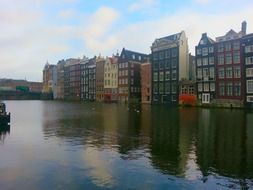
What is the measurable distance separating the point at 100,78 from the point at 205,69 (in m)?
76.0

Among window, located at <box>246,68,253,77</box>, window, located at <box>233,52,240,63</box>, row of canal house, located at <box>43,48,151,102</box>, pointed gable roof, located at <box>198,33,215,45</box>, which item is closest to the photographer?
window, located at <box>246,68,253,77</box>

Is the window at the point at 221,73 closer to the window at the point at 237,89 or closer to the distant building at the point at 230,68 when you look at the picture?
the distant building at the point at 230,68

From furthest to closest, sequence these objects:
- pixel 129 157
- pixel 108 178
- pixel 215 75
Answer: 1. pixel 215 75
2. pixel 129 157
3. pixel 108 178

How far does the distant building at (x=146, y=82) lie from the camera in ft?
460

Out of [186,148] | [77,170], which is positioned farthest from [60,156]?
[186,148]

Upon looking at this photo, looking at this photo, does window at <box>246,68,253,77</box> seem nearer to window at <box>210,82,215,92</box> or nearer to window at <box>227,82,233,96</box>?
window at <box>227,82,233,96</box>

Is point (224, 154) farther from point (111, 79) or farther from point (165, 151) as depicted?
point (111, 79)

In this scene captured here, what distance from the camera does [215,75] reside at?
355 feet

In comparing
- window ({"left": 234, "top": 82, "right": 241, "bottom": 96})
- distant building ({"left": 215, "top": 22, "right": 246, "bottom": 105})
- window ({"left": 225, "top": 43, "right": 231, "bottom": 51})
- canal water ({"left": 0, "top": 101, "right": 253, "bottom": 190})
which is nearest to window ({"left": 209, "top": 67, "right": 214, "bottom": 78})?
distant building ({"left": 215, "top": 22, "right": 246, "bottom": 105})

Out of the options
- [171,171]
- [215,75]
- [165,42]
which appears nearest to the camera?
[171,171]

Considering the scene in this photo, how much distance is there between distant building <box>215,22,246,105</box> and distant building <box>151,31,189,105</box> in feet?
66.6

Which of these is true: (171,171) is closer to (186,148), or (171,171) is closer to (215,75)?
(186,148)

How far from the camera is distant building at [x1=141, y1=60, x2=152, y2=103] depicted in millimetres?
140288

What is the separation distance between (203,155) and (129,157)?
218 inches
